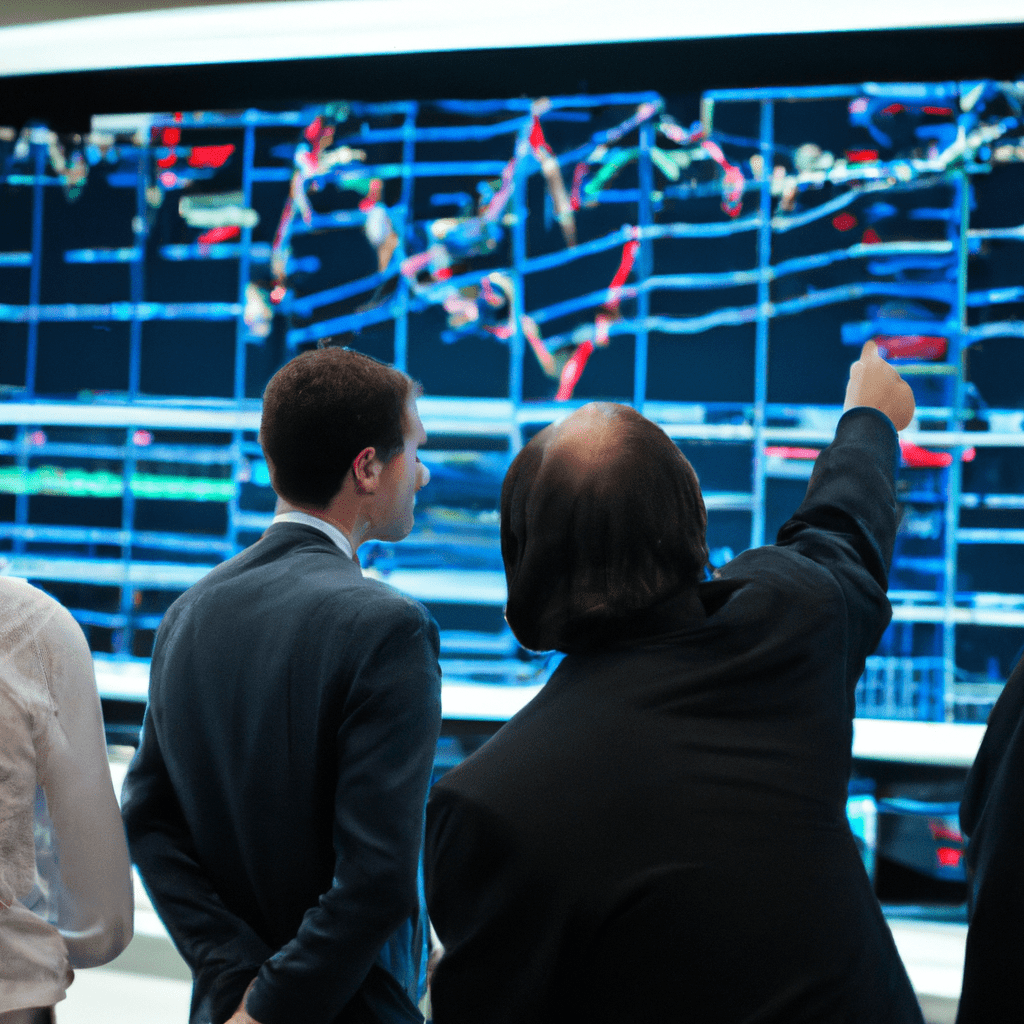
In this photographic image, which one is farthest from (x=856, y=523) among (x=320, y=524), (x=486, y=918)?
(x=320, y=524)

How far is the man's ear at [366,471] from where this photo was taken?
126cm

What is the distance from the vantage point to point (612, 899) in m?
0.75

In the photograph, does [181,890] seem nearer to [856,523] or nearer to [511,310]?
[856,523]

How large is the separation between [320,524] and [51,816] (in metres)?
0.49

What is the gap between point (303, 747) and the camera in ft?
3.65

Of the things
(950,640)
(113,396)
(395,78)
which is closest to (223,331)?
(113,396)

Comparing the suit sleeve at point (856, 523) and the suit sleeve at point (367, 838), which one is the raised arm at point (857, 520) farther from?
the suit sleeve at point (367, 838)

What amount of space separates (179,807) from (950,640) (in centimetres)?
146

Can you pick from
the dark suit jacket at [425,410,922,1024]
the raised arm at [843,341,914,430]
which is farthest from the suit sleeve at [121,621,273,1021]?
the raised arm at [843,341,914,430]

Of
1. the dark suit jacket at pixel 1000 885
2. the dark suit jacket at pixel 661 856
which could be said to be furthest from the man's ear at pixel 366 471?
the dark suit jacket at pixel 1000 885

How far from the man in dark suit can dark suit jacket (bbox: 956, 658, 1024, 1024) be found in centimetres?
60

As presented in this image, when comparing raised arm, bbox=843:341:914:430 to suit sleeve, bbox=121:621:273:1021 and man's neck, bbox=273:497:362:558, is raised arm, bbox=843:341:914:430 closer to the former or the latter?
man's neck, bbox=273:497:362:558

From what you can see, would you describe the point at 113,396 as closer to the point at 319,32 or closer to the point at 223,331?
the point at 223,331

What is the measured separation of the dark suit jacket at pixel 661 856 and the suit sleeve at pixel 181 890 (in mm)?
452
